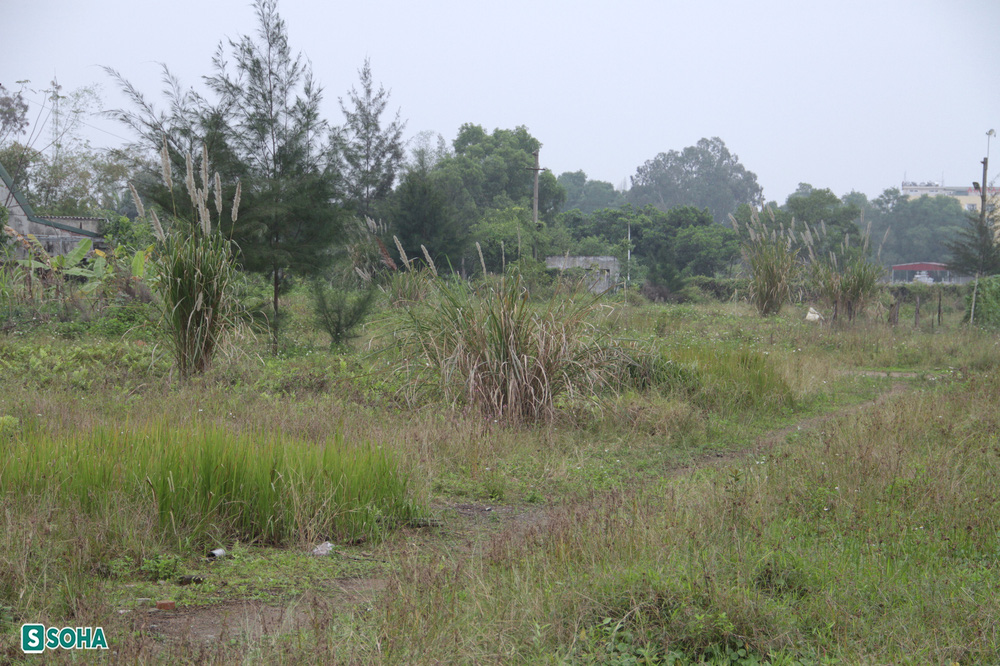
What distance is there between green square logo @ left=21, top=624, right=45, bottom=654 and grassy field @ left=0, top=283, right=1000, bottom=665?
1.5 inches

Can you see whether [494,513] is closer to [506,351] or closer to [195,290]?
[506,351]

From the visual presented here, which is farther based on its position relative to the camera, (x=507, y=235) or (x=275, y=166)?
(x=507, y=235)

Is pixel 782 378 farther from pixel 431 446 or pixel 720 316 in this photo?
pixel 720 316

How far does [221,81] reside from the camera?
12469 mm

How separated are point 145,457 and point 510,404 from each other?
3428 millimetres

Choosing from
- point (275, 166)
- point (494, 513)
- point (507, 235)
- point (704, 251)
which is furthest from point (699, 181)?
point (494, 513)

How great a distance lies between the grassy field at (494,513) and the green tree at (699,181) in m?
90.6

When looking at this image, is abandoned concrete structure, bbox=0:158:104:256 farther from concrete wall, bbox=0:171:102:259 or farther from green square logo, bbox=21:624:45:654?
green square logo, bbox=21:624:45:654

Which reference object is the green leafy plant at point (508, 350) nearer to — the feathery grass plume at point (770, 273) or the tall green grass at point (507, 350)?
the tall green grass at point (507, 350)
